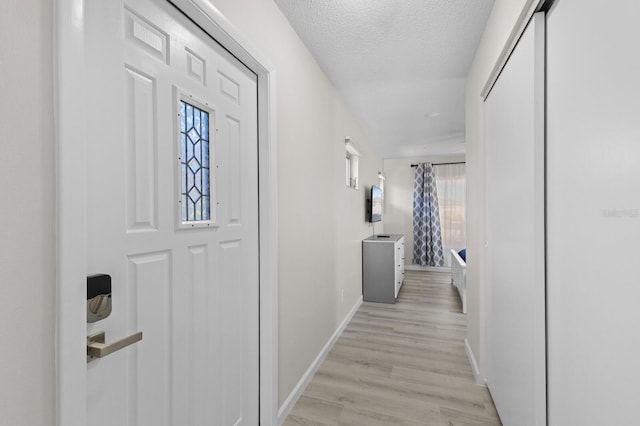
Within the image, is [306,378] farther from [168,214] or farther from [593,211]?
[593,211]

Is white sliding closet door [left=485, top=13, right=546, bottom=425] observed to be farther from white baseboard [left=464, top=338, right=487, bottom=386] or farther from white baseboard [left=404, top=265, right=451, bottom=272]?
white baseboard [left=404, top=265, right=451, bottom=272]

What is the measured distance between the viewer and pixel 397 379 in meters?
2.27

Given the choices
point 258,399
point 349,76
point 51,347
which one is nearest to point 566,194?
point 51,347

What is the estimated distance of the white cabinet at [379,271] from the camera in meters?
4.18

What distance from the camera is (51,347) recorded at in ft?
2.17

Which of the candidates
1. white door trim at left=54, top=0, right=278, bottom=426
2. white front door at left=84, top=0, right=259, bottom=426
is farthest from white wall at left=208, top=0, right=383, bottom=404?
white door trim at left=54, top=0, right=278, bottom=426

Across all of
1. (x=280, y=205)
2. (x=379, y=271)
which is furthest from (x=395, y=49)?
(x=379, y=271)

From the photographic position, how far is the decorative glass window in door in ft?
3.82

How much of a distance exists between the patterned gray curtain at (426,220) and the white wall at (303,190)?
367cm

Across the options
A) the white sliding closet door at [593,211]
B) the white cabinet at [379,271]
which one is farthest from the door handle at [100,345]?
the white cabinet at [379,271]

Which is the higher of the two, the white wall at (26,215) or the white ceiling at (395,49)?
the white ceiling at (395,49)

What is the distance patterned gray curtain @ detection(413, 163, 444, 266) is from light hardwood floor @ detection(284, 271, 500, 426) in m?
2.90

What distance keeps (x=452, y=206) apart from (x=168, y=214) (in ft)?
20.7

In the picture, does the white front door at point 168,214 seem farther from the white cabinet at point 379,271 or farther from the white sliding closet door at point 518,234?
the white cabinet at point 379,271
